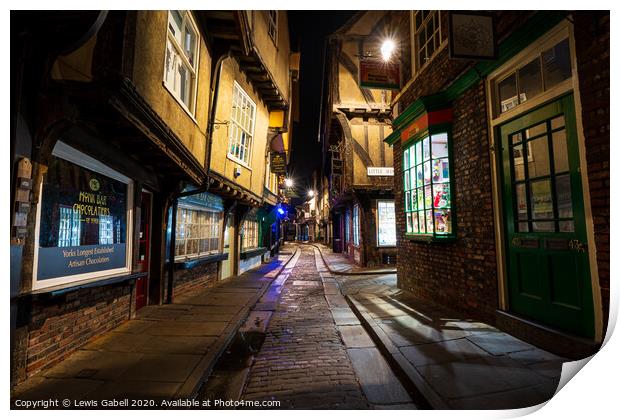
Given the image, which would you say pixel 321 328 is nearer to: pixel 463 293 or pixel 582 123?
pixel 463 293

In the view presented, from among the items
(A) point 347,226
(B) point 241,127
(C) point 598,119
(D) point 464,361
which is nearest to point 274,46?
(B) point 241,127

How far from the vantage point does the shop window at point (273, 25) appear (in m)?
7.97

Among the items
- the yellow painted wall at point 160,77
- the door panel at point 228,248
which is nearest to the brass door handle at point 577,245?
the yellow painted wall at point 160,77

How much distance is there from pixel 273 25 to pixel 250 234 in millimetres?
8716

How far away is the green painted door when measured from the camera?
315cm

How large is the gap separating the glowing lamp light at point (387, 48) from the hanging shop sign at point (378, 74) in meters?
0.15

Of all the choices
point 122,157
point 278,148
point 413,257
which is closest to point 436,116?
point 413,257

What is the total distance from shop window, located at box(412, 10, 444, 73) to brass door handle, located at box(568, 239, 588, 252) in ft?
A: 14.3

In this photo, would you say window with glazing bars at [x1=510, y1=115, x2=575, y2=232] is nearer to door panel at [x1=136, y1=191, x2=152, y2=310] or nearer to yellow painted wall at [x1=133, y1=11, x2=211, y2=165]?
yellow painted wall at [x1=133, y1=11, x2=211, y2=165]

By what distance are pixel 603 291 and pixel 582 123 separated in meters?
1.76

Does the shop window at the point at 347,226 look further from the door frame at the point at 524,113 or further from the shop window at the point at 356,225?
the door frame at the point at 524,113

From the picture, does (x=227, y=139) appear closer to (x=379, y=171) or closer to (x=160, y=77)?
(x=160, y=77)

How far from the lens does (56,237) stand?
11.6 ft

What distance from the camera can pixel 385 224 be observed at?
13.5 metres
